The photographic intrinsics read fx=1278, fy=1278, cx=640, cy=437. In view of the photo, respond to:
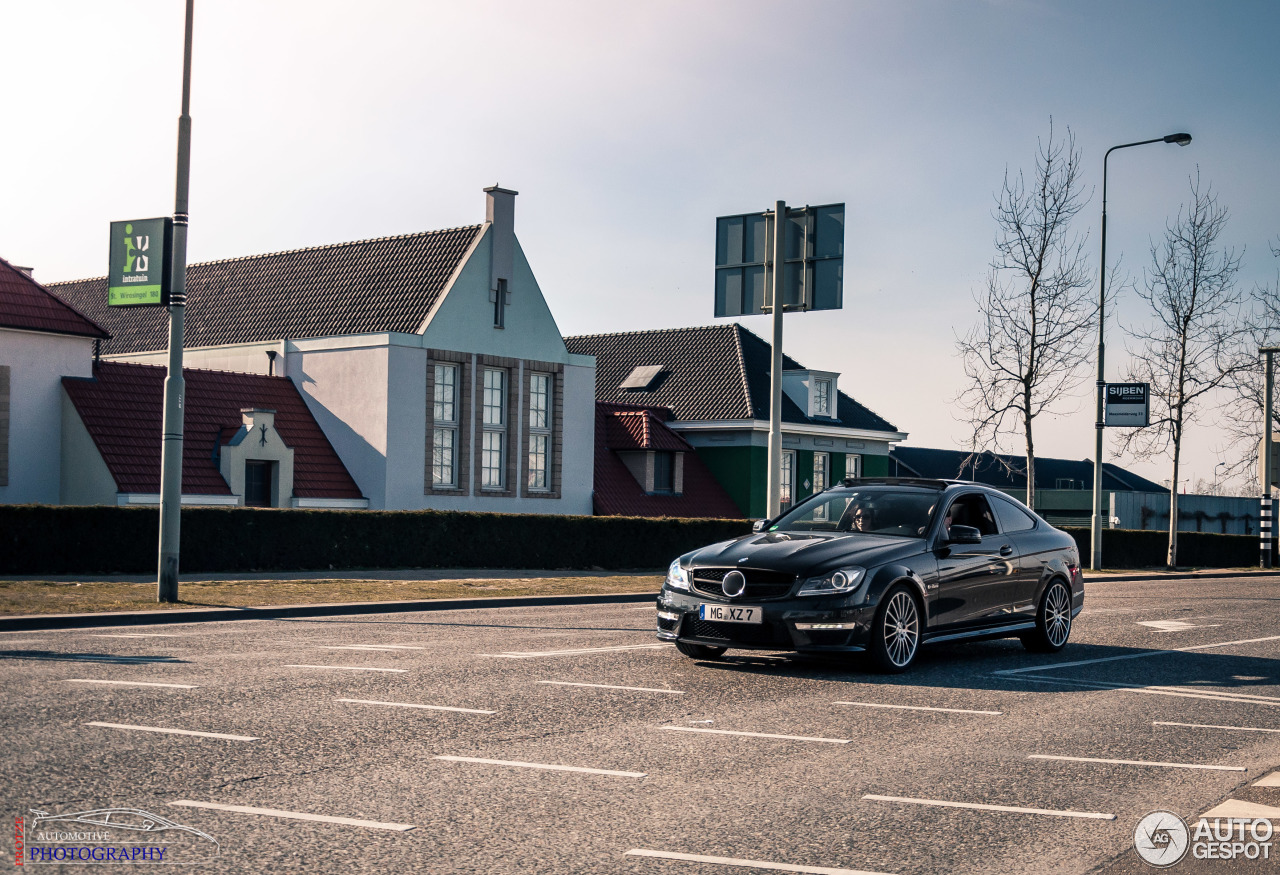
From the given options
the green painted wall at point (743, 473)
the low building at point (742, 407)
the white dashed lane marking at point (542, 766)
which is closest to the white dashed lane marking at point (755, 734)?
the white dashed lane marking at point (542, 766)

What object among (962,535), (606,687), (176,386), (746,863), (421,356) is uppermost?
(421,356)

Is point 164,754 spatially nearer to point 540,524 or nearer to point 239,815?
point 239,815

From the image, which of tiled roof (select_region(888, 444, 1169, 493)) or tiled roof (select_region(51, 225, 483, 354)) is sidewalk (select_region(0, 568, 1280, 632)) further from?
tiled roof (select_region(888, 444, 1169, 493))

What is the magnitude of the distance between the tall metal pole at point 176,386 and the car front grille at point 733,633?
8330mm

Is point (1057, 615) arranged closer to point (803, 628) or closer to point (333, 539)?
point (803, 628)

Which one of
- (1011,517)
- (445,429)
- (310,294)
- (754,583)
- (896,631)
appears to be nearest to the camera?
(754,583)

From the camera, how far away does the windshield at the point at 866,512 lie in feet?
38.7

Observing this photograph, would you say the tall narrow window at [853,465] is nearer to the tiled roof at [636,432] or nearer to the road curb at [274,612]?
the tiled roof at [636,432]

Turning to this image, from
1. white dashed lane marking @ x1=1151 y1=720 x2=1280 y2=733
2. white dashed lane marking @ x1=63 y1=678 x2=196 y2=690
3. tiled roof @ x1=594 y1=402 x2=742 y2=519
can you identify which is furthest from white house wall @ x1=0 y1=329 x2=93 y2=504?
white dashed lane marking @ x1=1151 y1=720 x2=1280 y2=733

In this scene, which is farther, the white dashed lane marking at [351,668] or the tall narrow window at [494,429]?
the tall narrow window at [494,429]

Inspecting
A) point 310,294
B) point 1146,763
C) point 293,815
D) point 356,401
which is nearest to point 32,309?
point 356,401

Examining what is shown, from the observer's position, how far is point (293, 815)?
18.3 feet

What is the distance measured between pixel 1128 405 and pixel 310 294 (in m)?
23.1

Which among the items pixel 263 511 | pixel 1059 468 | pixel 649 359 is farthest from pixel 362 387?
pixel 1059 468
